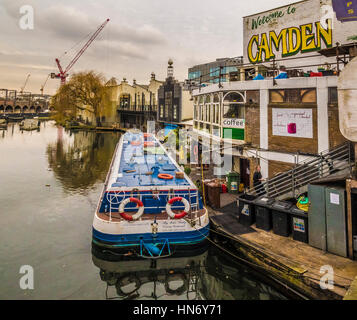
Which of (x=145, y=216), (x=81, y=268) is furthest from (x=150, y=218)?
(x=81, y=268)

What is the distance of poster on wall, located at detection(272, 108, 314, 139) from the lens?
11.8 meters

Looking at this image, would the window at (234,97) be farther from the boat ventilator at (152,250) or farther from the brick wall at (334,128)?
the boat ventilator at (152,250)

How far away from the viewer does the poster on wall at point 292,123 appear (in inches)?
463

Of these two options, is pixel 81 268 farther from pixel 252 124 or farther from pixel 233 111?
pixel 233 111

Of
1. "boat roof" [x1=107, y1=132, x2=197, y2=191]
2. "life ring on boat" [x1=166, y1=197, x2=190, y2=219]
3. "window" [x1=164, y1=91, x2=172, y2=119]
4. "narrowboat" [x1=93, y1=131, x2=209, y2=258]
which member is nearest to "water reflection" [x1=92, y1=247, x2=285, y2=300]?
"narrowboat" [x1=93, y1=131, x2=209, y2=258]

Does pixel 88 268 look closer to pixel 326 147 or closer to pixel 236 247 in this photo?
pixel 236 247

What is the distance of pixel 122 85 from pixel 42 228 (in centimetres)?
6031

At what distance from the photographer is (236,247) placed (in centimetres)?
954

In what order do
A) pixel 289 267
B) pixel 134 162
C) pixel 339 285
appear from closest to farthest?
1. pixel 339 285
2. pixel 289 267
3. pixel 134 162

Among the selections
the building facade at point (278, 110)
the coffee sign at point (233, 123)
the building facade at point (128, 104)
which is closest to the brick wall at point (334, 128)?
the building facade at point (278, 110)

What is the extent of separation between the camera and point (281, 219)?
941 cm

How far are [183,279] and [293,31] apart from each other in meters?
16.0

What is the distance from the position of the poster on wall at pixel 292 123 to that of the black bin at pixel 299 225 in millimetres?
4452

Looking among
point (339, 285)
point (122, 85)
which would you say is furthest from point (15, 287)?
point (122, 85)
